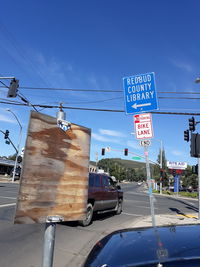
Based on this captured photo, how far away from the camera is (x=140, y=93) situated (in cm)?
472

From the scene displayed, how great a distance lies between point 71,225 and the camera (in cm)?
793

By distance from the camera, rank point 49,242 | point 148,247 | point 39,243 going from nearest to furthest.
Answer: point 148,247 < point 49,242 < point 39,243

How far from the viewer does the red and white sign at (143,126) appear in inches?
185

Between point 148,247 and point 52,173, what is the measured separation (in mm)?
1366

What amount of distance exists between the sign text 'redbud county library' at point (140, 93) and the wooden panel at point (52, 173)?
1803mm

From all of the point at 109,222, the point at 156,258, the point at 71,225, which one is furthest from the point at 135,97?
the point at 109,222

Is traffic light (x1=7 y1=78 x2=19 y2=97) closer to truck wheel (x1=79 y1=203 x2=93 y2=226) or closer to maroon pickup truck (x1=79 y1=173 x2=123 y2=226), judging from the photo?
maroon pickup truck (x1=79 y1=173 x2=123 y2=226)

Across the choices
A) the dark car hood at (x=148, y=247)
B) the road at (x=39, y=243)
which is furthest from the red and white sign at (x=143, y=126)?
the road at (x=39, y=243)

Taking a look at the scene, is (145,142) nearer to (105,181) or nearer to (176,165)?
(105,181)

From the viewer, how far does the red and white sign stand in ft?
15.4

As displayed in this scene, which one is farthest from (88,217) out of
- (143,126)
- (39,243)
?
(143,126)

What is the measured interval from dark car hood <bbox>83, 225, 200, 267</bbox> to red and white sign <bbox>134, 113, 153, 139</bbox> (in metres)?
2.07

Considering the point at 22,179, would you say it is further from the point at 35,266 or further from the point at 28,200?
the point at 35,266

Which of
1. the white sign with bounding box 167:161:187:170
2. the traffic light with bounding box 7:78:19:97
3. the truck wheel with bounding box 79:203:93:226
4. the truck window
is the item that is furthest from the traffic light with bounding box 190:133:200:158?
the white sign with bounding box 167:161:187:170
